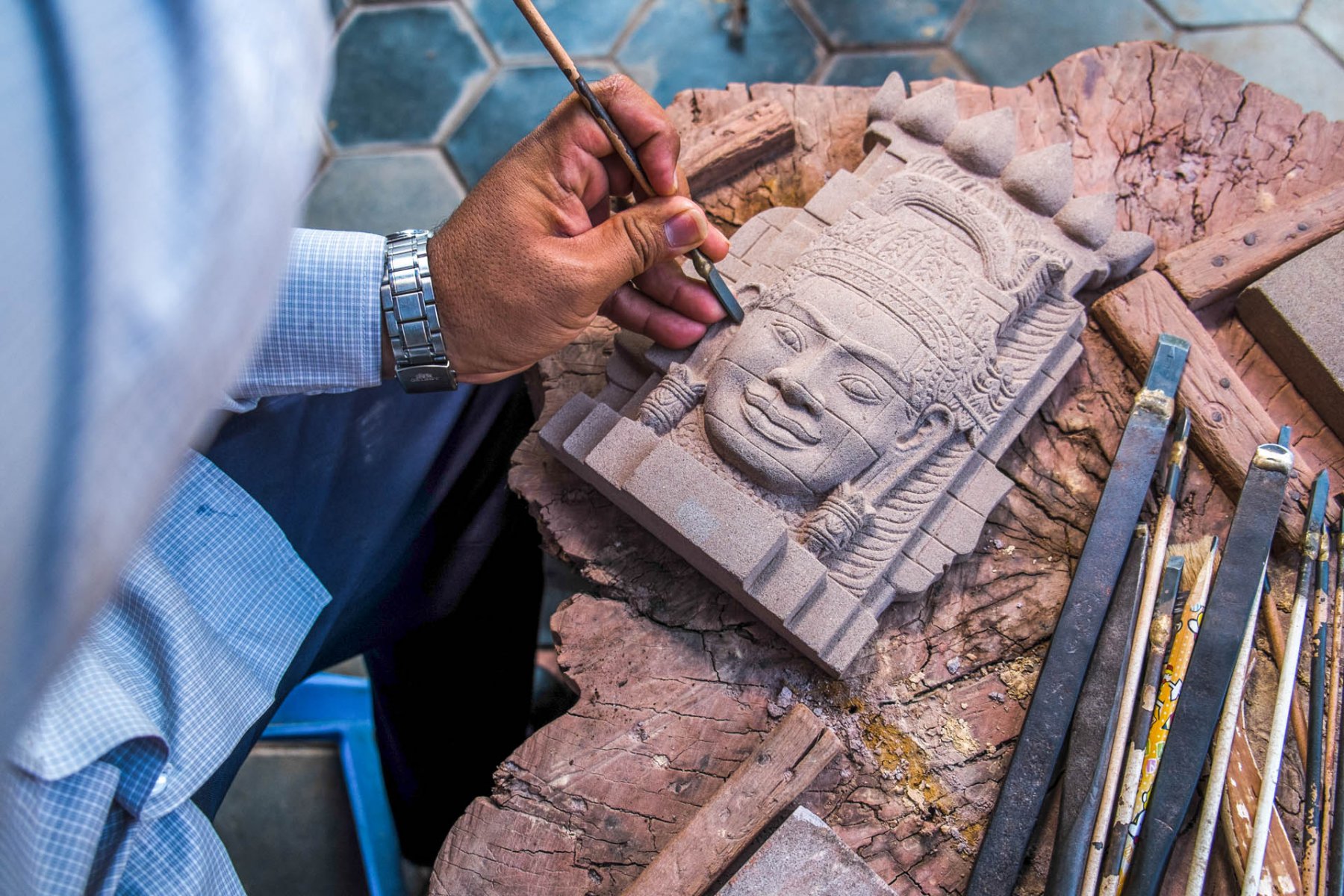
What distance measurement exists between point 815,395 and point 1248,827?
3.76 ft

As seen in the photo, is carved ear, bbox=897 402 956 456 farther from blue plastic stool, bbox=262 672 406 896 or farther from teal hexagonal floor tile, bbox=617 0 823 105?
teal hexagonal floor tile, bbox=617 0 823 105

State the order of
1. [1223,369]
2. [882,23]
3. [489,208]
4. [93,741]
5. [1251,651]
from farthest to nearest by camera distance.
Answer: [882,23], [1223,369], [1251,651], [489,208], [93,741]

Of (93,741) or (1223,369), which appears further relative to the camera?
(1223,369)

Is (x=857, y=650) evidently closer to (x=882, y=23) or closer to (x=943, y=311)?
(x=943, y=311)

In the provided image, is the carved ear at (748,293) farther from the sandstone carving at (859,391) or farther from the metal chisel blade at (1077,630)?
the metal chisel blade at (1077,630)

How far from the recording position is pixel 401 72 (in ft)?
12.5

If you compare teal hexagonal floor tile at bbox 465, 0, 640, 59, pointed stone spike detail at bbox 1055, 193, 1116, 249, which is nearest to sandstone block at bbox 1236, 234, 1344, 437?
pointed stone spike detail at bbox 1055, 193, 1116, 249

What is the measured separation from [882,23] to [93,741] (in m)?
3.76

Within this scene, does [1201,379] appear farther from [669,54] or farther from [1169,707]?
[669,54]

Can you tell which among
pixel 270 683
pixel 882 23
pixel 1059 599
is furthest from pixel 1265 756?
pixel 882 23

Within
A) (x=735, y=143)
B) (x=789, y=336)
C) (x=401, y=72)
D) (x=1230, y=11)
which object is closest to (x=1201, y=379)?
(x=789, y=336)

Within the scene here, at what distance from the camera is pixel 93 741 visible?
1337mm

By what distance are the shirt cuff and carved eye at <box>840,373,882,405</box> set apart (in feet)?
3.12

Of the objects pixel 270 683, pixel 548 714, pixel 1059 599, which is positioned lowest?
pixel 548 714
